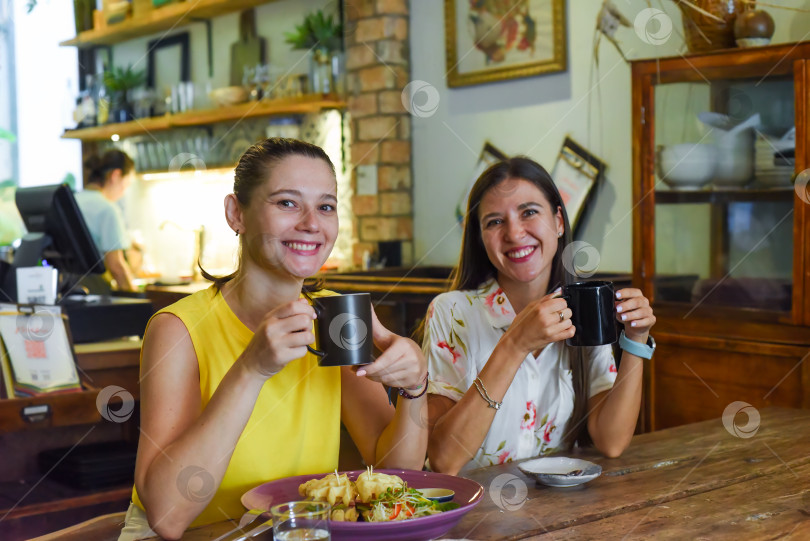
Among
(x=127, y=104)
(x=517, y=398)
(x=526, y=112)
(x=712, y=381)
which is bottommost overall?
(x=712, y=381)

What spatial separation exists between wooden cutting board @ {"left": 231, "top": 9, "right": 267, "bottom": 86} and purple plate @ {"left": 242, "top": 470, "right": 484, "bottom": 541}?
4.57 meters

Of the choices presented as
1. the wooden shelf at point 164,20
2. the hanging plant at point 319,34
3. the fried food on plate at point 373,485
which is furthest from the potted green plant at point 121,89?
the fried food on plate at point 373,485

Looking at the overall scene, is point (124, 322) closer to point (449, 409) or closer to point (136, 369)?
point (136, 369)

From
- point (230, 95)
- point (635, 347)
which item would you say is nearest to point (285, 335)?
point (635, 347)

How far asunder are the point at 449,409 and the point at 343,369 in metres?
0.30

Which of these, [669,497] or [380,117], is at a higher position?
[380,117]

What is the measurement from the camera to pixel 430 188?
4605 mm

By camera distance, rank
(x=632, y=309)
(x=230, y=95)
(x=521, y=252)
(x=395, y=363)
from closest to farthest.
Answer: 1. (x=395, y=363)
2. (x=632, y=309)
3. (x=521, y=252)
4. (x=230, y=95)

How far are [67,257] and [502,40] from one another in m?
2.10

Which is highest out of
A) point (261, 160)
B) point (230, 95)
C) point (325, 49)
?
point (325, 49)

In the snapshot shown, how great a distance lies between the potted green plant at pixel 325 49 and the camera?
4867 millimetres

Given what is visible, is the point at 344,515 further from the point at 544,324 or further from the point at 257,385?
the point at 544,324

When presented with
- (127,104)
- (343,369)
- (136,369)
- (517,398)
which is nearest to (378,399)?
(343,369)

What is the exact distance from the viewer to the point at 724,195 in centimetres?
310
